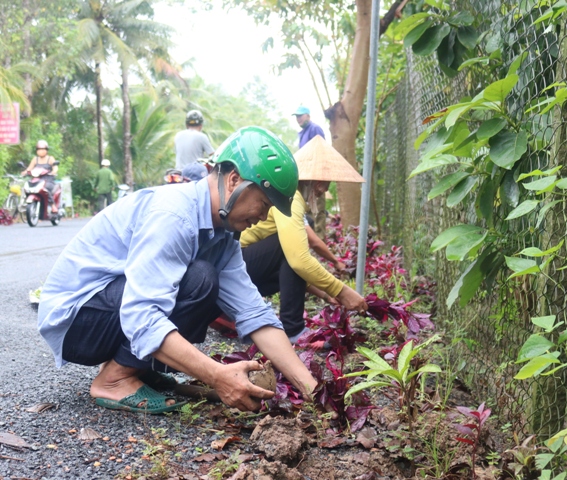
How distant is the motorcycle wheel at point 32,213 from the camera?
15008mm

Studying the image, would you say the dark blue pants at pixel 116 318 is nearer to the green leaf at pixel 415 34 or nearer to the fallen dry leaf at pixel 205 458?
the fallen dry leaf at pixel 205 458

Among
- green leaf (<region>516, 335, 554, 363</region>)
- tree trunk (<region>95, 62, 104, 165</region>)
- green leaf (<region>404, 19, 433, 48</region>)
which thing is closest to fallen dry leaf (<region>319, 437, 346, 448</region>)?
green leaf (<region>516, 335, 554, 363</region>)

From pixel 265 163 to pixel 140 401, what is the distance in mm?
1170

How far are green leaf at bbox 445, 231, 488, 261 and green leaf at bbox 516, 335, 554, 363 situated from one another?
1.37 ft

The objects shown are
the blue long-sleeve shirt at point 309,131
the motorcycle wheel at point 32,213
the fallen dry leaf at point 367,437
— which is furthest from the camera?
the motorcycle wheel at point 32,213

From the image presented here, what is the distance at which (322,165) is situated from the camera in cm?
469

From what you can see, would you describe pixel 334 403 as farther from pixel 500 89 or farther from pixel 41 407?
pixel 500 89

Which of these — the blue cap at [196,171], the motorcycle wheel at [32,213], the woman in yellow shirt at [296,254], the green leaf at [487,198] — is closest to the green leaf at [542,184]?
the green leaf at [487,198]

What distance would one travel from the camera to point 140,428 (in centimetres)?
275

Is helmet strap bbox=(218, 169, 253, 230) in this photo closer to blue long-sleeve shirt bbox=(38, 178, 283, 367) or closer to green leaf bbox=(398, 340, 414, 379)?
blue long-sleeve shirt bbox=(38, 178, 283, 367)

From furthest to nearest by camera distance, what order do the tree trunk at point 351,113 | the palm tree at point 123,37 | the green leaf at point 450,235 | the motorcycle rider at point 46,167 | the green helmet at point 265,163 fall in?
the palm tree at point 123,37 < the motorcycle rider at point 46,167 < the tree trunk at point 351,113 < the green helmet at point 265,163 < the green leaf at point 450,235

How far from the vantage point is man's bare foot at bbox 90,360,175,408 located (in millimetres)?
2971

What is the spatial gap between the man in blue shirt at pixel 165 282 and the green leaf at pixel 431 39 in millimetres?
770

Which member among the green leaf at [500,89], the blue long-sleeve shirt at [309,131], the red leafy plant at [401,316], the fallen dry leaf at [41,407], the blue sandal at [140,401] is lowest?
the fallen dry leaf at [41,407]
